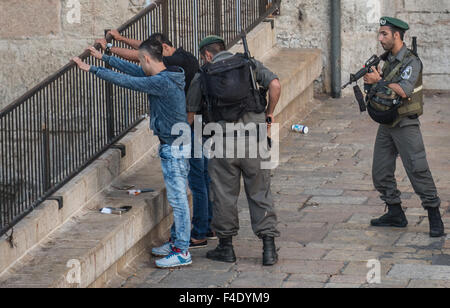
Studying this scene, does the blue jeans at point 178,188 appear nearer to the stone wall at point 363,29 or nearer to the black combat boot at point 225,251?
the black combat boot at point 225,251

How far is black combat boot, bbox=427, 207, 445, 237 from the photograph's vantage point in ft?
25.3

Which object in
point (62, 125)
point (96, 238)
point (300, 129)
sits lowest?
point (96, 238)

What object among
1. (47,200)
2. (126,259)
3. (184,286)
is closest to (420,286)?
(184,286)

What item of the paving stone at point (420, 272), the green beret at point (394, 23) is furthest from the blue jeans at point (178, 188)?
the green beret at point (394, 23)

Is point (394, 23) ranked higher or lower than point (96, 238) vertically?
higher

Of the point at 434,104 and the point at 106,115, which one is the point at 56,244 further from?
the point at 434,104

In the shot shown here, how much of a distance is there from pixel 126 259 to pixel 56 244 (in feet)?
2.26

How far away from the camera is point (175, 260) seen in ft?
23.6

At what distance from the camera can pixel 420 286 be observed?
21.9ft

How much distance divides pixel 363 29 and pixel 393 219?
5040 mm

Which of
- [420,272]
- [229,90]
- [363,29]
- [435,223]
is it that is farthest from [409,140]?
[363,29]

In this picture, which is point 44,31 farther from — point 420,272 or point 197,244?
point 420,272

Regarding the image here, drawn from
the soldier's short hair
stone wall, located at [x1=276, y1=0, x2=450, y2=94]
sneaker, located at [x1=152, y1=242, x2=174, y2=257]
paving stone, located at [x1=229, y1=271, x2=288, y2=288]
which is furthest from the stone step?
stone wall, located at [x1=276, y1=0, x2=450, y2=94]

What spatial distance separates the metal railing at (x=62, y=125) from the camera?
6992 mm
